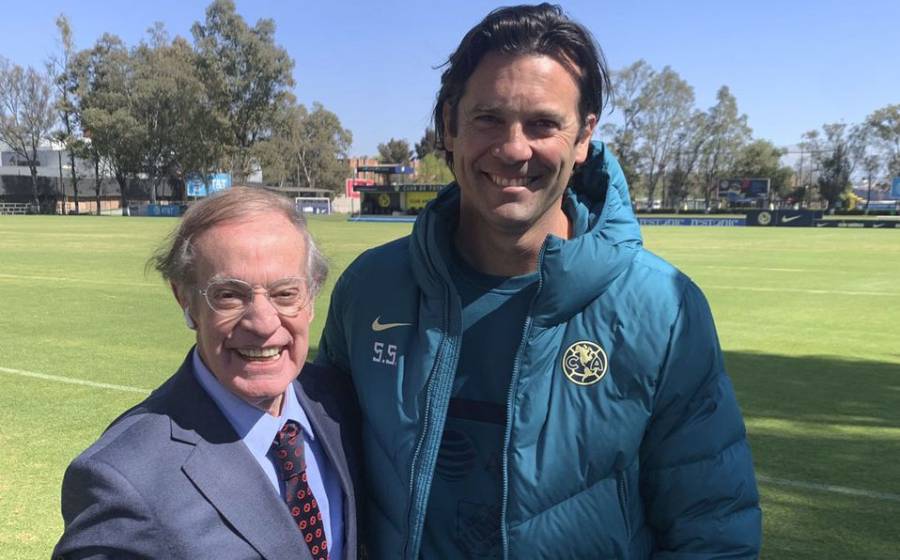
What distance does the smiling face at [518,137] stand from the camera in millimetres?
1966

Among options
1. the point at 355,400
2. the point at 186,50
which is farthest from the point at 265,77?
the point at 355,400

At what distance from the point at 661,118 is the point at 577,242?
9575cm

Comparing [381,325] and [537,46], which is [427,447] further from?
[537,46]

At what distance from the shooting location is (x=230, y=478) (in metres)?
1.74

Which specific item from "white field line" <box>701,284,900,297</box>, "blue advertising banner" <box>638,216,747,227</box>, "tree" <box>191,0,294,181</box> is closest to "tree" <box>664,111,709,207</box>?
"blue advertising banner" <box>638,216,747,227</box>

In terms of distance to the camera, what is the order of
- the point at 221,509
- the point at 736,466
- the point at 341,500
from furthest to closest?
the point at 341,500, the point at 736,466, the point at 221,509

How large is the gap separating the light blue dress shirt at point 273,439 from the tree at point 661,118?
9098 centimetres

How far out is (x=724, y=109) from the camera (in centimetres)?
9388

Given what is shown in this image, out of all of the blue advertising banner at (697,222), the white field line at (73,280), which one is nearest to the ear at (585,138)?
the white field line at (73,280)

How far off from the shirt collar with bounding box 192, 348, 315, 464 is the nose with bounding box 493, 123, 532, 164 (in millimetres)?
937

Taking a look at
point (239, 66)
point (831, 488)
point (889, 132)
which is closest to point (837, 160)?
point (889, 132)

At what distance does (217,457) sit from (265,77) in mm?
73652

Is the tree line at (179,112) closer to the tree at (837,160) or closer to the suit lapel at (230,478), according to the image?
the tree at (837,160)

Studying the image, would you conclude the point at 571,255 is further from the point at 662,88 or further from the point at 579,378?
the point at 662,88
